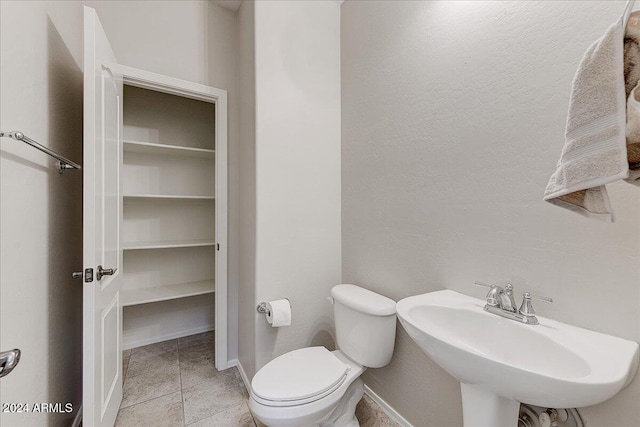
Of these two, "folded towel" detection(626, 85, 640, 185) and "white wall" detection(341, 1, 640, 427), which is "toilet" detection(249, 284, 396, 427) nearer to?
"white wall" detection(341, 1, 640, 427)

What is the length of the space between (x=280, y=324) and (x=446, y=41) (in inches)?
66.1

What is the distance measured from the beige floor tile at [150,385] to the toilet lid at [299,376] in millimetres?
956

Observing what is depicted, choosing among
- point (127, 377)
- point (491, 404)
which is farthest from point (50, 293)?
point (491, 404)

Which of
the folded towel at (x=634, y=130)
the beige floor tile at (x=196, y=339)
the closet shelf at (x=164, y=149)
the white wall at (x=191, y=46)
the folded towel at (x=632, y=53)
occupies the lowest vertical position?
the beige floor tile at (x=196, y=339)

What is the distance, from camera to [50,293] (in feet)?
3.55

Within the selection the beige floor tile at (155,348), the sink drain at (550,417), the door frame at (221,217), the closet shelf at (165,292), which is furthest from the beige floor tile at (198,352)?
the sink drain at (550,417)

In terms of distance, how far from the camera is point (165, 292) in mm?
2180

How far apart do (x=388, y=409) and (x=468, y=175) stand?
4.48 ft

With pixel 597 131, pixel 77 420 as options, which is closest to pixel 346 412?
pixel 77 420

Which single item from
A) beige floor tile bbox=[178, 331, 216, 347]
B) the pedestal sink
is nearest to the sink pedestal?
the pedestal sink

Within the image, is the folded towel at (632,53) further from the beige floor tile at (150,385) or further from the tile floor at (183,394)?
the beige floor tile at (150,385)

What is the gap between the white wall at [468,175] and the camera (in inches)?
31.6

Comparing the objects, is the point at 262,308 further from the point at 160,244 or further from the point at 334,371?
the point at 160,244

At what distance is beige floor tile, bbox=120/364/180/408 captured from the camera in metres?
1.67
